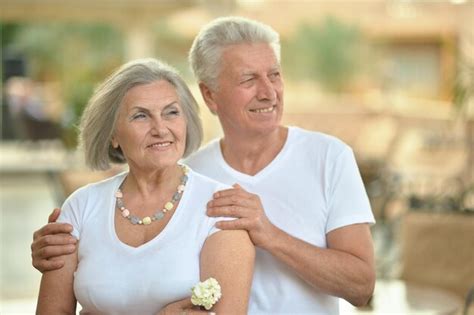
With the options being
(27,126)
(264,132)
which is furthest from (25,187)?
(264,132)

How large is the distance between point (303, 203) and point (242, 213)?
33 centimetres

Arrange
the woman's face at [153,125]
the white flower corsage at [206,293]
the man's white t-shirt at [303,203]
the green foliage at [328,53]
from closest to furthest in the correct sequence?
the white flower corsage at [206,293] < the woman's face at [153,125] < the man's white t-shirt at [303,203] < the green foliage at [328,53]

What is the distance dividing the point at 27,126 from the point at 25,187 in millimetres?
3811

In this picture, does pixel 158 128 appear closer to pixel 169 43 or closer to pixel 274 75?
pixel 274 75

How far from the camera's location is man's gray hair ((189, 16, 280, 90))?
2793 mm

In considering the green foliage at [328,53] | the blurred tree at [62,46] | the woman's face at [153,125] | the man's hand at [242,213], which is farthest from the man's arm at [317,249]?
the blurred tree at [62,46]

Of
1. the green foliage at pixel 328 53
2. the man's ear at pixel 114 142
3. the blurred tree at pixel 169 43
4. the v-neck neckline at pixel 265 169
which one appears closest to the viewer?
the man's ear at pixel 114 142

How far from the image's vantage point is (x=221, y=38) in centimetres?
282

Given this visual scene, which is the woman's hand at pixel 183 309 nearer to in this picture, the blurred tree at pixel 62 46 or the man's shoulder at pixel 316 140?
the man's shoulder at pixel 316 140

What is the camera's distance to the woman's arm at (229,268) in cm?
236

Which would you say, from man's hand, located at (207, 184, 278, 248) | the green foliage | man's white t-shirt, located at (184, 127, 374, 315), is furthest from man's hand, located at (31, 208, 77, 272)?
the green foliage

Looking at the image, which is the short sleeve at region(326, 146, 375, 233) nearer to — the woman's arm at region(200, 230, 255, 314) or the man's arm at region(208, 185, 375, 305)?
the man's arm at region(208, 185, 375, 305)

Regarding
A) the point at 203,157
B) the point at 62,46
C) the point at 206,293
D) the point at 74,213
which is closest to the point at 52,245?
the point at 74,213

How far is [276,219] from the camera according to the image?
278 centimetres
